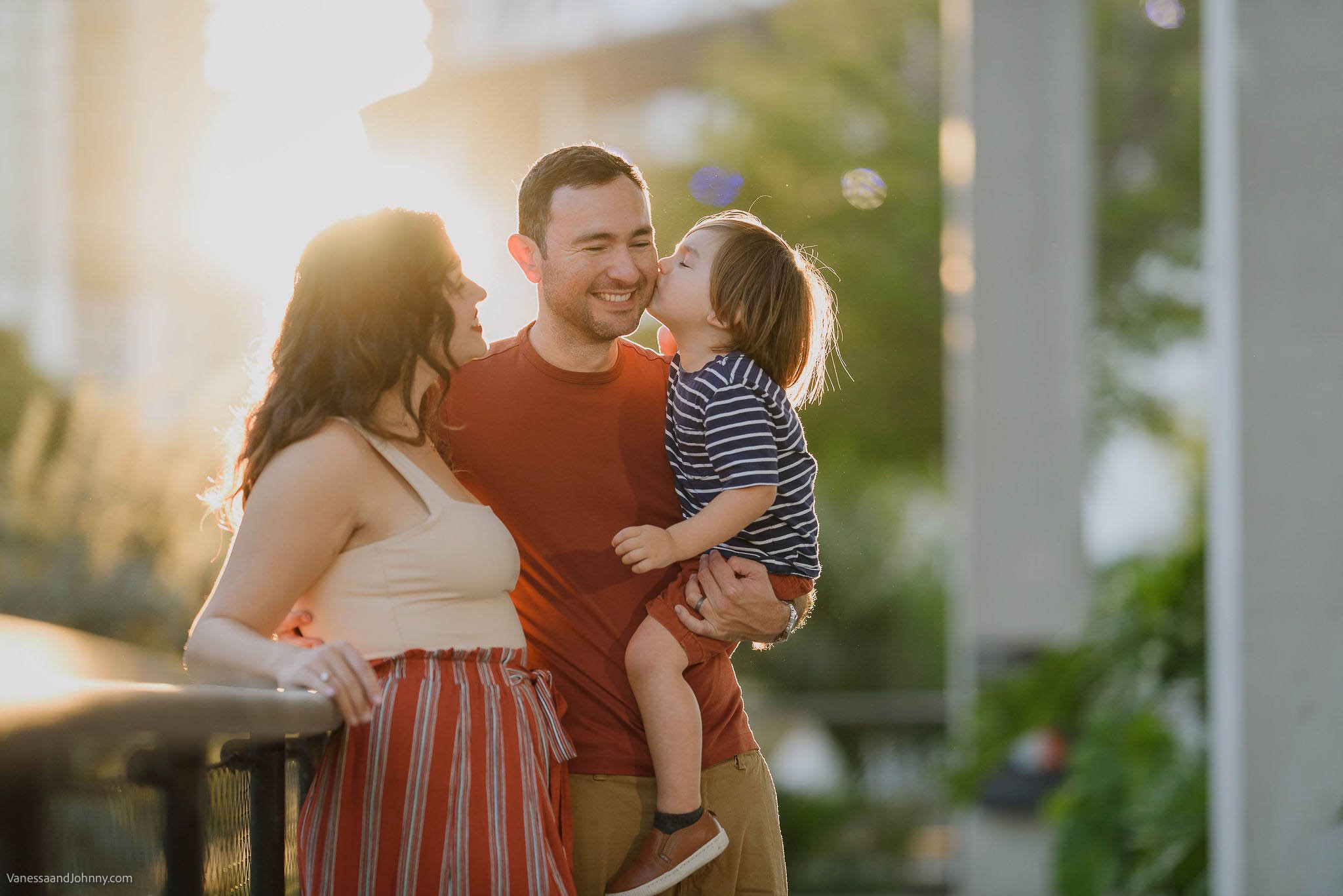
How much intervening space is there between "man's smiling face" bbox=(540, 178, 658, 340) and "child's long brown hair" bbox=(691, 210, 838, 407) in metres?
0.14

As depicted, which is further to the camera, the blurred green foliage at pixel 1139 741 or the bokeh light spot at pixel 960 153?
the bokeh light spot at pixel 960 153

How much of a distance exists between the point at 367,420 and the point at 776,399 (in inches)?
28.3

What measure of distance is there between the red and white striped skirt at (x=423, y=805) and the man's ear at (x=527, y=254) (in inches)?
32.5

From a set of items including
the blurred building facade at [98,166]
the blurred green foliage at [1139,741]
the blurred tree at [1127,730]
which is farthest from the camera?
the blurred building facade at [98,166]

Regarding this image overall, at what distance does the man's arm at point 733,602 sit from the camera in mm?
2312

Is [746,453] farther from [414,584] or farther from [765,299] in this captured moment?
[414,584]

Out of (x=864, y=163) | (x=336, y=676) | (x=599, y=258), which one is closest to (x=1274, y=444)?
(x=599, y=258)

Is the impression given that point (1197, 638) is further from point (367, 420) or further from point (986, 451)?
point (367, 420)

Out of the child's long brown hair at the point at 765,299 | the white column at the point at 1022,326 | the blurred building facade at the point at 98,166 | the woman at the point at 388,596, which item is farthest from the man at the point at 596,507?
the blurred building facade at the point at 98,166

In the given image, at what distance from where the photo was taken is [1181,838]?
5.44 m

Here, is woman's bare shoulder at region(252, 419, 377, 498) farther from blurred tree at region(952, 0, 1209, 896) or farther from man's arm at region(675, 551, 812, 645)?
blurred tree at region(952, 0, 1209, 896)

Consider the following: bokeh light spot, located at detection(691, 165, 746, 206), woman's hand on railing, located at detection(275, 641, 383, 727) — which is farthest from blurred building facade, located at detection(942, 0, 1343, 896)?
woman's hand on railing, located at detection(275, 641, 383, 727)

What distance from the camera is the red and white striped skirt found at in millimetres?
1845

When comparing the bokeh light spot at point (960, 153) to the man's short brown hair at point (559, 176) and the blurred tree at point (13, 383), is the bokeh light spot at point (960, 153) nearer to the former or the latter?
the blurred tree at point (13, 383)
